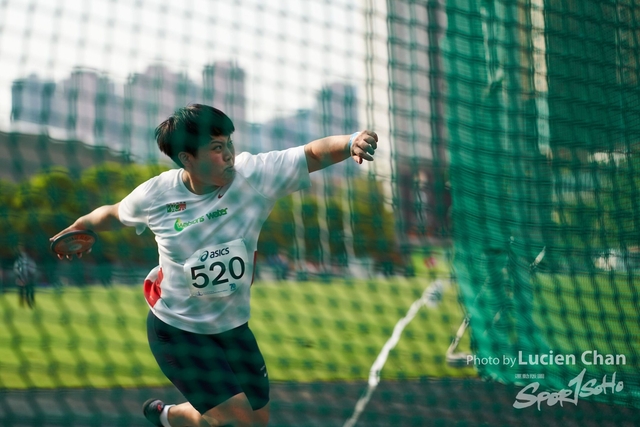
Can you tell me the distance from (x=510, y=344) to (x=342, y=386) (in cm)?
120

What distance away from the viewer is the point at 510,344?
4301mm

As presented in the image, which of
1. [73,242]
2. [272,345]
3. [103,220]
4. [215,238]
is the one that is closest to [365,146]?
[215,238]

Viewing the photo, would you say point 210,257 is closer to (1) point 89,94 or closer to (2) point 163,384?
(1) point 89,94

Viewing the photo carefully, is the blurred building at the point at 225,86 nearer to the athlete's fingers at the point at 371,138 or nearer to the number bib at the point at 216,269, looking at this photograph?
the number bib at the point at 216,269

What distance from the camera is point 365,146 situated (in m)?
2.22

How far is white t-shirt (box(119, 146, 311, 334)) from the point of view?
2441 millimetres

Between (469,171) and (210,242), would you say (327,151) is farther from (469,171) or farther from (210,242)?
(469,171)

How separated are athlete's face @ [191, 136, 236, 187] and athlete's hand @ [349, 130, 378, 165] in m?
0.50

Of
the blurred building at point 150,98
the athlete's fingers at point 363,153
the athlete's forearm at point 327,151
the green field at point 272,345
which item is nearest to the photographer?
the athlete's fingers at point 363,153

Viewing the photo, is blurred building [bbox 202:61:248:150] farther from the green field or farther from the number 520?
the green field

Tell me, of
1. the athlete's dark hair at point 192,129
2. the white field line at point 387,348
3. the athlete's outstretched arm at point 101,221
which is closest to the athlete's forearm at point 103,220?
the athlete's outstretched arm at point 101,221

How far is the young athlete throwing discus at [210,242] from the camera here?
243 centimetres

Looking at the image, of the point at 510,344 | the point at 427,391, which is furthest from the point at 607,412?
the point at 427,391

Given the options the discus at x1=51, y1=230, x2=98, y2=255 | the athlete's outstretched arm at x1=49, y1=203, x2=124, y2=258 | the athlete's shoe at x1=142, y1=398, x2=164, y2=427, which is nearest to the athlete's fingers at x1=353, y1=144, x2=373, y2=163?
the athlete's outstretched arm at x1=49, y1=203, x2=124, y2=258
